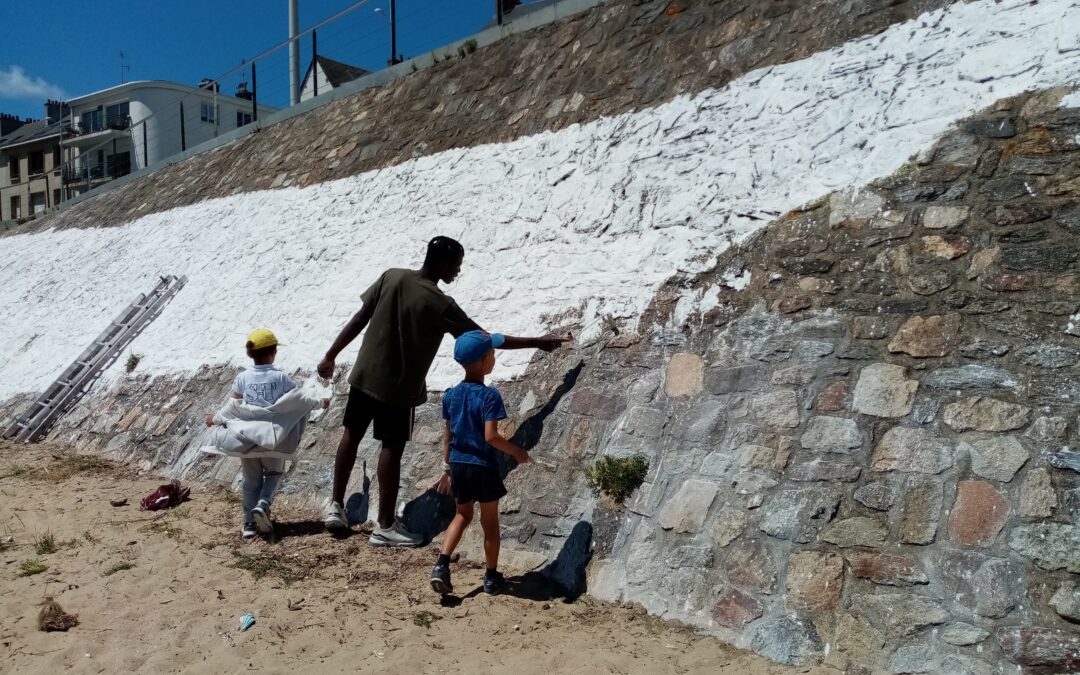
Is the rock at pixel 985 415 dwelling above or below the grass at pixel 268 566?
above

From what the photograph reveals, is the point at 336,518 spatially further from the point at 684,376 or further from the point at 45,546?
the point at 684,376

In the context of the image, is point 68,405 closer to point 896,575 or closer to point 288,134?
point 288,134

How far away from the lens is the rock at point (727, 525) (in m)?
3.57

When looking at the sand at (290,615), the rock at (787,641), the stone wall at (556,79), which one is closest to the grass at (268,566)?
the sand at (290,615)

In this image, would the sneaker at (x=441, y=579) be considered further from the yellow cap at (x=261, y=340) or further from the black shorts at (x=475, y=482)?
the yellow cap at (x=261, y=340)

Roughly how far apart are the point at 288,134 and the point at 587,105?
6.29 m

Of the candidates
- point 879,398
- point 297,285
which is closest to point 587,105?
point 297,285

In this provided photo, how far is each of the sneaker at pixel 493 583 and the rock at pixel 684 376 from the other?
133 centimetres

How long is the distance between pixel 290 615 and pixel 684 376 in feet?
7.69

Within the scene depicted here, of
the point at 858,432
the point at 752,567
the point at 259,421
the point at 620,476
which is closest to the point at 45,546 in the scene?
the point at 259,421

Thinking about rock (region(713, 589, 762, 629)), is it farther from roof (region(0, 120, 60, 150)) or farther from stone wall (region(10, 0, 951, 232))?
roof (region(0, 120, 60, 150))

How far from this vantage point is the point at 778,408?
3.92 m

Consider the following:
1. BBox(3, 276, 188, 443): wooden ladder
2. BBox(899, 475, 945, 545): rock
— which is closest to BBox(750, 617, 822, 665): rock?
BBox(899, 475, 945, 545): rock

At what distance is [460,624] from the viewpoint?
3.65m
